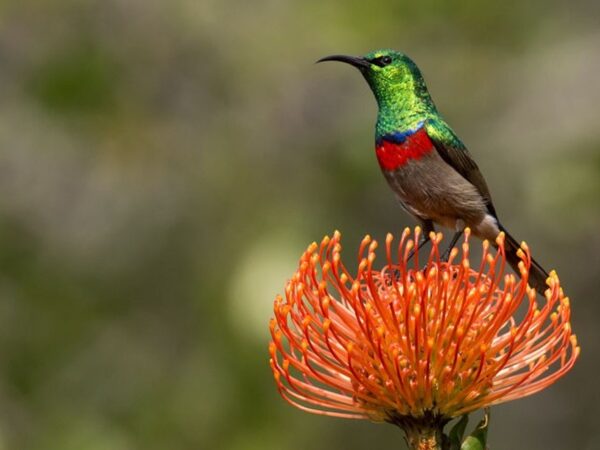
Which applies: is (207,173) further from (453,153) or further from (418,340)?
(418,340)

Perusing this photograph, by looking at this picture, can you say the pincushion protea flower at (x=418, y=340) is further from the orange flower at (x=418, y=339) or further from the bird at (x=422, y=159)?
the bird at (x=422, y=159)

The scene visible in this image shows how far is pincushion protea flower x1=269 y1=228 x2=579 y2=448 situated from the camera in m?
2.85

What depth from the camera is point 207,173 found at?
662 centimetres

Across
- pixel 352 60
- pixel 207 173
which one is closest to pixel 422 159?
pixel 352 60

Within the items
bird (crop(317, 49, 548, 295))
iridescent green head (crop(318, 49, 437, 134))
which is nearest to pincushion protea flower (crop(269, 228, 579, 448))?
bird (crop(317, 49, 548, 295))

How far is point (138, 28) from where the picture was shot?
7.15 metres

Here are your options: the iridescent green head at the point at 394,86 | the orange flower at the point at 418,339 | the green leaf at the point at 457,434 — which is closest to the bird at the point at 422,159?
the iridescent green head at the point at 394,86

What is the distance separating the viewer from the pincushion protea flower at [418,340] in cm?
285

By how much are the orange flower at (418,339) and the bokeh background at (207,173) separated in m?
2.30

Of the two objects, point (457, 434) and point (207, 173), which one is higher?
point (457, 434)

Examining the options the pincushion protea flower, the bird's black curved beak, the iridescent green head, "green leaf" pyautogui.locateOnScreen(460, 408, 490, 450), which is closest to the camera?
"green leaf" pyautogui.locateOnScreen(460, 408, 490, 450)

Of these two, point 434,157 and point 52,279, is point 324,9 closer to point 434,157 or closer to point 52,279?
point 52,279

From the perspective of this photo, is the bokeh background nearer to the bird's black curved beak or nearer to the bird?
the bird

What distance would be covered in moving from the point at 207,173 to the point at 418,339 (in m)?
3.86
